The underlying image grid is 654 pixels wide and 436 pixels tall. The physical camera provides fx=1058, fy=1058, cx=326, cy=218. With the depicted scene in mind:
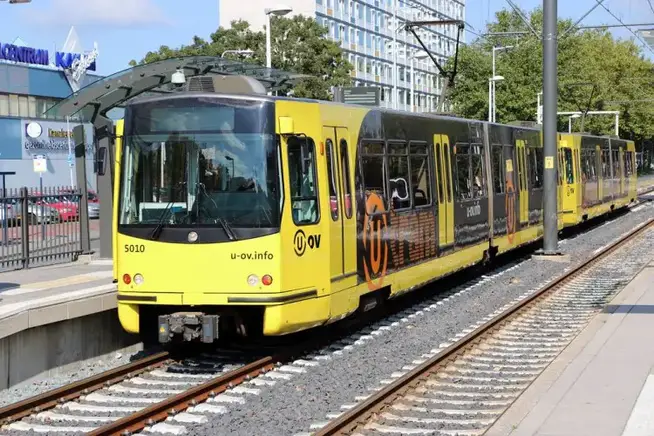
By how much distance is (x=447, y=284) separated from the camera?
18.7m

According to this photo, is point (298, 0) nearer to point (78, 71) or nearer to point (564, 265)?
point (78, 71)

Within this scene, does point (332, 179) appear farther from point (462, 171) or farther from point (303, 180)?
point (462, 171)

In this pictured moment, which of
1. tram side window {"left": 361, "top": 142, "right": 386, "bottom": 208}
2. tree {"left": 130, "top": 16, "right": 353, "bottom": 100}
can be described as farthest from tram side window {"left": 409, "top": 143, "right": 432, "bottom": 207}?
tree {"left": 130, "top": 16, "right": 353, "bottom": 100}

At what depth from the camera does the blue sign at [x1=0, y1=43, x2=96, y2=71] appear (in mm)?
54750

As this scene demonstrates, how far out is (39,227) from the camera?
15.6 metres

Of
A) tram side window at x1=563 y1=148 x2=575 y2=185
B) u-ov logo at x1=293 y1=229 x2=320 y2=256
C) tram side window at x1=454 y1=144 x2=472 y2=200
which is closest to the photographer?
u-ov logo at x1=293 y1=229 x2=320 y2=256

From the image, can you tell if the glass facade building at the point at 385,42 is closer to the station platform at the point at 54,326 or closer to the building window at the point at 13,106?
the building window at the point at 13,106

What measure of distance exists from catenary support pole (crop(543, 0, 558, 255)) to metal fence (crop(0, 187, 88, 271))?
10.8m

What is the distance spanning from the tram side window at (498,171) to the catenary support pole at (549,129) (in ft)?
9.65

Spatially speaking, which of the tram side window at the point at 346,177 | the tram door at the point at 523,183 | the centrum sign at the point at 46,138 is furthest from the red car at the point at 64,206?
the centrum sign at the point at 46,138

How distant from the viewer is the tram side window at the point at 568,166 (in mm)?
28906

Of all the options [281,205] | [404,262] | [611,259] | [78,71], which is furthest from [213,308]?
[78,71]

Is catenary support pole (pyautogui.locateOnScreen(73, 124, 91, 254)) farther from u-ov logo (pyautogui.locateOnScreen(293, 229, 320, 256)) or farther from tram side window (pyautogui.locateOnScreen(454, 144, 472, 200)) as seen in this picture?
u-ov logo (pyautogui.locateOnScreen(293, 229, 320, 256))

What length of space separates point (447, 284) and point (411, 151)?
15.8ft
